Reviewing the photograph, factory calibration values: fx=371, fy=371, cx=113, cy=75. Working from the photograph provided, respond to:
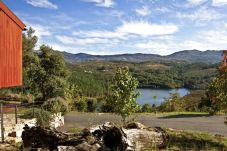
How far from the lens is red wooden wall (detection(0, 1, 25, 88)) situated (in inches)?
723

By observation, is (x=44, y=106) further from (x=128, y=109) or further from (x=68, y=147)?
(x=68, y=147)

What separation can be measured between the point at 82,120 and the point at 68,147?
67.8 feet

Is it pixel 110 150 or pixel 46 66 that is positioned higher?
pixel 46 66

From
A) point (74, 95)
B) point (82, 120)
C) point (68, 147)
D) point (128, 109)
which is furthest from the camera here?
point (74, 95)

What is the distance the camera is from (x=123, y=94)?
24.5 metres

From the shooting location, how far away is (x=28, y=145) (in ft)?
44.1

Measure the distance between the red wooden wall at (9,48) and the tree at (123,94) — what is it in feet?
21.3

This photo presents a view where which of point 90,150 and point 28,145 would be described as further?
point 28,145

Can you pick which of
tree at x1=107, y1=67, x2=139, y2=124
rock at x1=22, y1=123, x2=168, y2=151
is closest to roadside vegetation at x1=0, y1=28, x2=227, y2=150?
tree at x1=107, y1=67, x2=139, y2=124

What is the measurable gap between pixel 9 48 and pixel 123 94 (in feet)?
27.6

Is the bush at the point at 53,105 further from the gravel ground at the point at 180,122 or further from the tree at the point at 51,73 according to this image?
the tree at the point at 51,73

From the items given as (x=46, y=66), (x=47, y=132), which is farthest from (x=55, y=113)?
(x=47, y=132)

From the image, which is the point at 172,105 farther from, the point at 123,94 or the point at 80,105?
the point at 123,94

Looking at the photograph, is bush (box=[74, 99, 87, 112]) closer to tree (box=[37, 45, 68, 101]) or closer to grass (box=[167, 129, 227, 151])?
tree (box=[37, 45, 68, 101])
